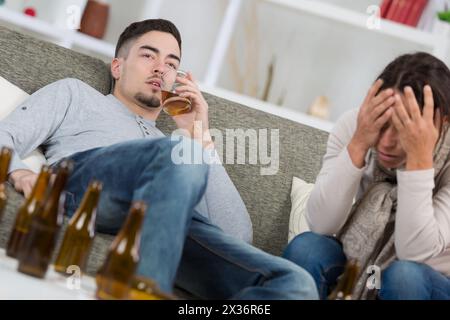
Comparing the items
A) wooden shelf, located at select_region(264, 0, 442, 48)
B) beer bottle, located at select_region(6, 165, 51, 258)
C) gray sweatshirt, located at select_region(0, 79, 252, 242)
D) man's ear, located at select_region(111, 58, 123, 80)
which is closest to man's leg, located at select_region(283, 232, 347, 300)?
gray sweatshirt, located at select_region(0, 79, 252, 242)

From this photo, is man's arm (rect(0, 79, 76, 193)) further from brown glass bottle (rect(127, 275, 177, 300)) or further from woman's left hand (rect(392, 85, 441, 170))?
woman's left hand (rect(392, 85, 441, 170))

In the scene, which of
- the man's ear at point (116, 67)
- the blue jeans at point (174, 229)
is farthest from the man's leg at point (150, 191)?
the man's ear at point (116, 67)

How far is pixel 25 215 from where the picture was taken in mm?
1438

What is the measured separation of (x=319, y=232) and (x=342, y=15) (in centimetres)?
195

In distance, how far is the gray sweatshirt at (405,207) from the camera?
1.71 meters

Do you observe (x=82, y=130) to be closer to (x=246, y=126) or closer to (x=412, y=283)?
(x=246, y=126)

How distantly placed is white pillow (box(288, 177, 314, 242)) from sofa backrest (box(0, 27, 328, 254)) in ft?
0.15

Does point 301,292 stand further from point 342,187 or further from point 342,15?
point 342,15

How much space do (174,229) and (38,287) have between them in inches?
10.9

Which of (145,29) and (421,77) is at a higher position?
(421,77)

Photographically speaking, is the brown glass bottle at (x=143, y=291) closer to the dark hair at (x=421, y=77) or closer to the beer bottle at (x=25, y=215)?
the beer bottle at (x=25, y=215)

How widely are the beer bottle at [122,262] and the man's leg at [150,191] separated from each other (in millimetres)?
79

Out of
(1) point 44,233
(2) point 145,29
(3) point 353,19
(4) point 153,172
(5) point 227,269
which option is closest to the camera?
(1) point 44,233

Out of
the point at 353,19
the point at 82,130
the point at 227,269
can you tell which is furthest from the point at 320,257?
the point at 353,19
